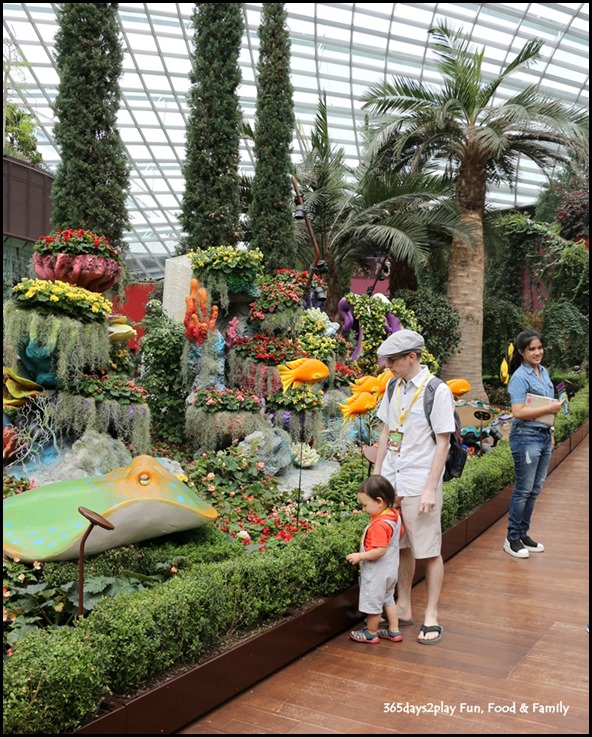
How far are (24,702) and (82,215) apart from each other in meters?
7.76

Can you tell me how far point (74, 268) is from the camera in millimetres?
7379

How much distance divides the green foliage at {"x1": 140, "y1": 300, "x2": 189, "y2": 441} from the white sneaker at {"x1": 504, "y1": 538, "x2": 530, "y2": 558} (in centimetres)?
440

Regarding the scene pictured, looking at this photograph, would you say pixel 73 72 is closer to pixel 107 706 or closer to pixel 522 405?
pixel 522 405

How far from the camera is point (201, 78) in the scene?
11.6 m

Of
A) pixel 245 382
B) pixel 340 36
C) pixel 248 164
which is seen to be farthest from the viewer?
pixel 248 164

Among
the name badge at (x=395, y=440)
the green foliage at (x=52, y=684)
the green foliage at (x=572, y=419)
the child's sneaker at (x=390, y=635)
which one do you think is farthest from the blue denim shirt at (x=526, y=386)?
the green foliage at (x=572, y=419)

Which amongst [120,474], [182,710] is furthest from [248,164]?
[182,710]

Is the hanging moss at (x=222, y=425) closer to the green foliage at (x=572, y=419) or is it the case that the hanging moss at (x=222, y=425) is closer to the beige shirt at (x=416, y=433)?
the beige shirt at (x=416, y=433)

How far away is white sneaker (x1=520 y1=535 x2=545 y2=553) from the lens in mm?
5859

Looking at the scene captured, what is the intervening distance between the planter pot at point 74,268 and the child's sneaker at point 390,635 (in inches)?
184

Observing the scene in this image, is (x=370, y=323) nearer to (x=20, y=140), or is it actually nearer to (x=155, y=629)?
(x=20, y=140)

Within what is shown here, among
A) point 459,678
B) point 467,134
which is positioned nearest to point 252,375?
point 459,678

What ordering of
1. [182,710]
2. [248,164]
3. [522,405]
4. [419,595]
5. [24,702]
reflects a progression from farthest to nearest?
1. [248,164]
2. [522,405]
3. [419,595]
4. [182,710]
5. [24,702]

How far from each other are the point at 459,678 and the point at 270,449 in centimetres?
438
